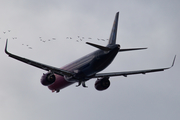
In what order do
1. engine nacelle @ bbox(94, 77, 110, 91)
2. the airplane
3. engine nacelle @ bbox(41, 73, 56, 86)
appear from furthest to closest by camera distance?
engine nacelle @ bbox(94, 77, 110, 91)
engine nacelle @ bbox(41, 73, 56, 86)
the airplane

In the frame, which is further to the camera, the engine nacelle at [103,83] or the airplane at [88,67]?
the engine nacelle at [103,83]

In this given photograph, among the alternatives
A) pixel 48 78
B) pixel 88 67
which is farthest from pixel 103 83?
pixel 48 78

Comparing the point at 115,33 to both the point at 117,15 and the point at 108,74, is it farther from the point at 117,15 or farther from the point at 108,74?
the point at 108,74

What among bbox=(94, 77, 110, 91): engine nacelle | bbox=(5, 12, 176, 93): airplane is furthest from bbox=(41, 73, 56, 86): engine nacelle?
bbox=(94, 77, 110, 91): engine nacelle

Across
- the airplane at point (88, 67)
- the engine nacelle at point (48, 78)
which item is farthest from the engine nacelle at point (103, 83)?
the engine nacelle at point (48, 78)

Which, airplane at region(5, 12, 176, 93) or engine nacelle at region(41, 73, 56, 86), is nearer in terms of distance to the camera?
airplane at region(5, 12, 176, 93)

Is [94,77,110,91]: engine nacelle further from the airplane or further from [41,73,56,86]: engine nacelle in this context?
[41,73,56,86]: engine nacelle

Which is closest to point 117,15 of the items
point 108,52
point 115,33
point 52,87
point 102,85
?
point 115,33

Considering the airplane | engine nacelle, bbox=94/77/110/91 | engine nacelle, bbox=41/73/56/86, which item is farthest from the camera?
engine nacelle, bbox=94/77/110/91

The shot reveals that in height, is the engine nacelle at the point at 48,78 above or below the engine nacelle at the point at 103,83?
above

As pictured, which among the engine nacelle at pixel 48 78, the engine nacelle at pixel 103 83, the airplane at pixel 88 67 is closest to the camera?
the airplane at pixel 88 67

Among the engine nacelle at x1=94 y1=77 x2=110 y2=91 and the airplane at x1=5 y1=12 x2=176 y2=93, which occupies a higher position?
the airplane at x1=5 y1=12 x2=176 y2=93

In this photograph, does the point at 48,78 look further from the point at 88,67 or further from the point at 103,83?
the point at 103,83

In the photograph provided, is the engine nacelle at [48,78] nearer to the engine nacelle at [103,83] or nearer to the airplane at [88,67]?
the airplane at [88,67]
